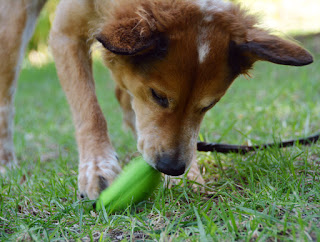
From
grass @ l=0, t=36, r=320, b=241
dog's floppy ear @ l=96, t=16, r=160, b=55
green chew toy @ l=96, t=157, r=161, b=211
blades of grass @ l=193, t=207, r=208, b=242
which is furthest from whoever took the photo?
green chew toy @ l=96, t=157, r=161, b=211

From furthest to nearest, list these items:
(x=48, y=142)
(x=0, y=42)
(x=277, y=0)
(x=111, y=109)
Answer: (x=277, y=0)
(x=111, y=109)
(x=48, y=142)
(x=0, y=42)

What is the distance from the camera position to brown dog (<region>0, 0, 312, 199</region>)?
2537mm

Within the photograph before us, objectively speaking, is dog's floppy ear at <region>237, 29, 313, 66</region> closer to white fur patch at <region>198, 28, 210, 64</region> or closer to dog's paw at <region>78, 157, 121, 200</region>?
white fur patch at <region>198, 28, 210, 64</region>

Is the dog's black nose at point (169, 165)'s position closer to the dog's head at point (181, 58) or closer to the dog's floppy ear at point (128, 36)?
the dog's head at point (181, 58)

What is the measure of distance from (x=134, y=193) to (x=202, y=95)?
81 centimetres

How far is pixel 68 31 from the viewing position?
338 centimetres

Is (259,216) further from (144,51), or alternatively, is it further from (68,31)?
(68,31)

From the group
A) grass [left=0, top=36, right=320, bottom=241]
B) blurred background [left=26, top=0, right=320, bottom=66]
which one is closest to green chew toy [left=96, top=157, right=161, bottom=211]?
grass [left=0, top=36, right=320, bottom=241]

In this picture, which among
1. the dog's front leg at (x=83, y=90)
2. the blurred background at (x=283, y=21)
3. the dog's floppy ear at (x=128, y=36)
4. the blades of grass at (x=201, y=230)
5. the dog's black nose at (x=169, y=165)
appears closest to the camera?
the blades of grass at (x=201, y=230)

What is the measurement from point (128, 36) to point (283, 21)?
479 inches

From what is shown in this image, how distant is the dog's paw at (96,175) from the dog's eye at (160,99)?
21.8 inches

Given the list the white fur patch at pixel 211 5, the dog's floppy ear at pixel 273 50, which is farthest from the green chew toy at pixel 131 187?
the white fur patch at pixel 211 5

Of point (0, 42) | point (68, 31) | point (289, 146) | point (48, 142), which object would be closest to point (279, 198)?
point (289, 146)

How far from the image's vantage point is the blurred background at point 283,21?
11500 millimetres
